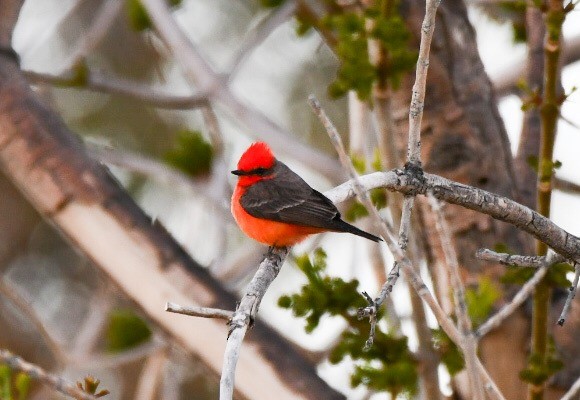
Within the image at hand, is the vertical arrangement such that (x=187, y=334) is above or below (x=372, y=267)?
above

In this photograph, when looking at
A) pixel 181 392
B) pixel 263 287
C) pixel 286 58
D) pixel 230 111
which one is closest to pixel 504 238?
pixel 230 111

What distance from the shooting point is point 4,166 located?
13.0ft

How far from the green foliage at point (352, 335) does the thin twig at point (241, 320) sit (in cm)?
78

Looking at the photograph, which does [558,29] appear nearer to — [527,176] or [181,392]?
[527,176]

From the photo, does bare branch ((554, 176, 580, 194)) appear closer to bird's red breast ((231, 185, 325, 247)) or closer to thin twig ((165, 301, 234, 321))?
bird's red breast ((231, 185, 325, 247))

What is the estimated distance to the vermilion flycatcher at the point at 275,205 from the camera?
13.8 ft

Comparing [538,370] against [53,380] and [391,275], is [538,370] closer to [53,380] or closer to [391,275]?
[391,275]

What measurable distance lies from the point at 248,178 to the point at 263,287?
2.15 meters

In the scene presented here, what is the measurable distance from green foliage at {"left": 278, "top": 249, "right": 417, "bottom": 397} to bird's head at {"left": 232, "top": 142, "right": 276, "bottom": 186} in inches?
37.0

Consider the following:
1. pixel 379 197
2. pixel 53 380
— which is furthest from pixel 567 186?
pixel 53 380

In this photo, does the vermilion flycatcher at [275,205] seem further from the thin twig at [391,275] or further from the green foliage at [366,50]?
the thin twig at [391,275]

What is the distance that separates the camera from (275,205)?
453cm

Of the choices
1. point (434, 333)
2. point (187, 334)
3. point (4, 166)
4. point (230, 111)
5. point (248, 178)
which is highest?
point (4, 166)

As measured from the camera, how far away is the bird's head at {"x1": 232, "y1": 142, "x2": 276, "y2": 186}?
15.7 feet
